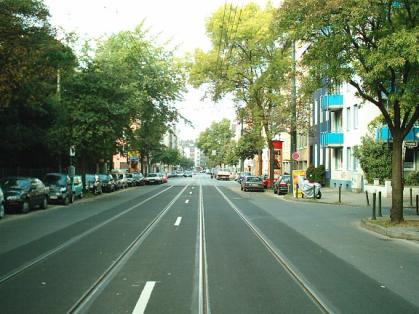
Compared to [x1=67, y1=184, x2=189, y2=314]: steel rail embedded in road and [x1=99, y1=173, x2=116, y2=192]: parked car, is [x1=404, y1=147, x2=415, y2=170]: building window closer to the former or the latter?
[x1=99, y1=173, x2=116, y2=192]: parked car

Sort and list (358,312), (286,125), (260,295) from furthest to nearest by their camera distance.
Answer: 1. (286,125)
2. (260,295)
3. (358,312)

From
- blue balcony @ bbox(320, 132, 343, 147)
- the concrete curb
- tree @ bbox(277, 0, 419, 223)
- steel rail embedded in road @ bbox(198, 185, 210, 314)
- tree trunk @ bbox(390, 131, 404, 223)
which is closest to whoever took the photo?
steel rail embedded in road @ bbox(198, 185, 210, 314)

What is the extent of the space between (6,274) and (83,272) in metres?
1.24

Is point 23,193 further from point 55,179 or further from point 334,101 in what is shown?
point 334,101

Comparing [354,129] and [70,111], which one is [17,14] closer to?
[70,111]

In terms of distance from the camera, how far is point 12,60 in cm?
1836

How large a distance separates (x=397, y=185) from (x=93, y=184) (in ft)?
93.3

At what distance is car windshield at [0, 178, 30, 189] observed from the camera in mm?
23858

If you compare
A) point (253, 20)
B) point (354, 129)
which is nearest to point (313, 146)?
point (354, 129)

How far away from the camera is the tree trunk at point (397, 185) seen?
16.7m

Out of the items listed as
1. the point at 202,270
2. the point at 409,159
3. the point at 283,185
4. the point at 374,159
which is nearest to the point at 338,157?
the point at 283,185

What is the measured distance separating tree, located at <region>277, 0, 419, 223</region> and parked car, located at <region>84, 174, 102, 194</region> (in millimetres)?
26372

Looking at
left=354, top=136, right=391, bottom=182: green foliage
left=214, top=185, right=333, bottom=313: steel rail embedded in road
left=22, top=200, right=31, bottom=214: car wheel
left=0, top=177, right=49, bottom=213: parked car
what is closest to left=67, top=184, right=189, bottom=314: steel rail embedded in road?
left=214, top=185, right=333, bottom=313: steel rail embedded in road

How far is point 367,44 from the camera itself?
55.1ft
